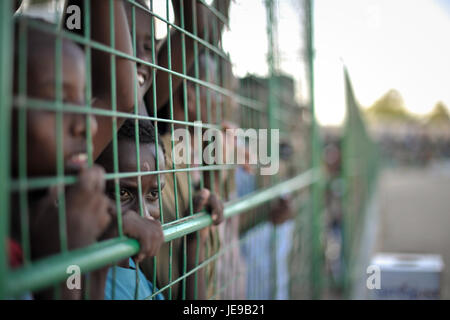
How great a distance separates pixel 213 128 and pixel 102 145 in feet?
1.96

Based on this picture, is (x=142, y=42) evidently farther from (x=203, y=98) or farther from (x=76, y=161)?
(x=76, y=161)

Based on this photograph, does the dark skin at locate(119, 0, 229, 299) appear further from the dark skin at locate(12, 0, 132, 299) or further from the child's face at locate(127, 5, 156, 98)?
the dark skin at locate(12, 0, 132, 299)

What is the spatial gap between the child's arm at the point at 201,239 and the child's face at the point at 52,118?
2.08ft

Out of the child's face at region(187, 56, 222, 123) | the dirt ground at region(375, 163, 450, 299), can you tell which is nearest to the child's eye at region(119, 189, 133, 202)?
the child's face at region(187, 56, 222, 123)

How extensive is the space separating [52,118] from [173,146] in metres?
0.56

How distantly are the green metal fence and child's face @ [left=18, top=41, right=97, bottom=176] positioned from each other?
0.01 metres

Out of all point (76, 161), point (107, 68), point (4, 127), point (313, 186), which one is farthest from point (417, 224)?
point (4, 127)

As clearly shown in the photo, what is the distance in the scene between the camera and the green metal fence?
66cm

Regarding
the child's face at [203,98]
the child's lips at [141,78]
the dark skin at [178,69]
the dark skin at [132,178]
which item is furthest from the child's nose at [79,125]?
the child's face at [203,98]

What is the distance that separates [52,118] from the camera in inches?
29.1

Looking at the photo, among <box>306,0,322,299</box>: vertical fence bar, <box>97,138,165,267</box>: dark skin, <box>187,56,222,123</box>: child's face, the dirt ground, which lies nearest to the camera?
<box>97,138,165,267</box>: dark skin

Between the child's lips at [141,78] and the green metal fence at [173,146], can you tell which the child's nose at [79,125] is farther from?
the child's lips at [141,78]

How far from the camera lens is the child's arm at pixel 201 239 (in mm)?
1434
